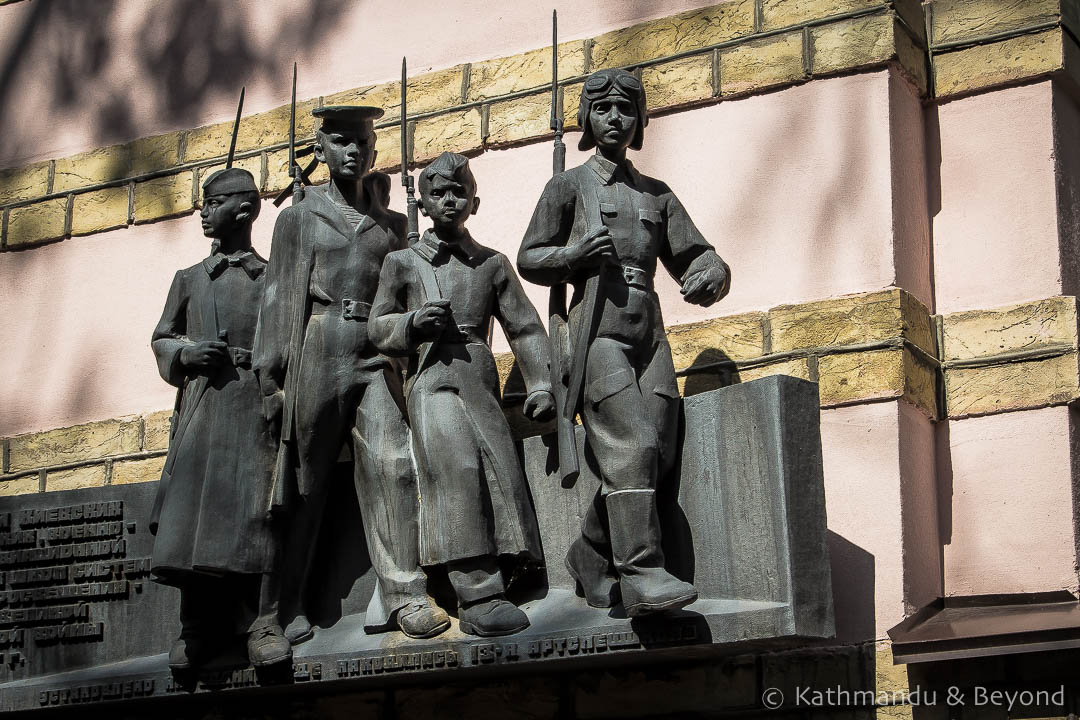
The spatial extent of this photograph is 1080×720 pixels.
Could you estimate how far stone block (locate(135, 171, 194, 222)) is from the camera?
379 inches

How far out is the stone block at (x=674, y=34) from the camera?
8539 mm

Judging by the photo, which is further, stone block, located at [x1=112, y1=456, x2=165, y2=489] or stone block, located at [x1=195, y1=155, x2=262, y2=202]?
stone block, located at [x1=195, y1=155, x2=262, y2=202]

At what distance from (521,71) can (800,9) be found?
1273 millimetres

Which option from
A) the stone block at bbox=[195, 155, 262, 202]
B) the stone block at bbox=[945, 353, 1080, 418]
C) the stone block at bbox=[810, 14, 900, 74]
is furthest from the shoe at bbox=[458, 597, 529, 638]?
the stone block at bbox=[195, 155, 262, 202]

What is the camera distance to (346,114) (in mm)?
7855

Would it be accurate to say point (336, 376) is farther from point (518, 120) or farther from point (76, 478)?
point (76, 478)

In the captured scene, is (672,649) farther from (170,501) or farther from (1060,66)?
(1060,66)

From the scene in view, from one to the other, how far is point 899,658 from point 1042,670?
19.5 inches

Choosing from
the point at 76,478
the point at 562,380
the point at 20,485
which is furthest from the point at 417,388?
the point at 20,485

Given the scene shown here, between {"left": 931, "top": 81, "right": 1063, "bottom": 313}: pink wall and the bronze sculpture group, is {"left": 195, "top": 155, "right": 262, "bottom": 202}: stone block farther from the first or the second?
{"left": 931, "top": 81, "right": 1063, "bottom": 313}: pink wall

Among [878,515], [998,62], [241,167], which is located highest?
[998,62]

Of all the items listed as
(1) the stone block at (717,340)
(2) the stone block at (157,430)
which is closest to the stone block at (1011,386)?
(1) the stone block at (717,340)

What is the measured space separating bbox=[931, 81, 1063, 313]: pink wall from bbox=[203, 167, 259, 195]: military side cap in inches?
106
